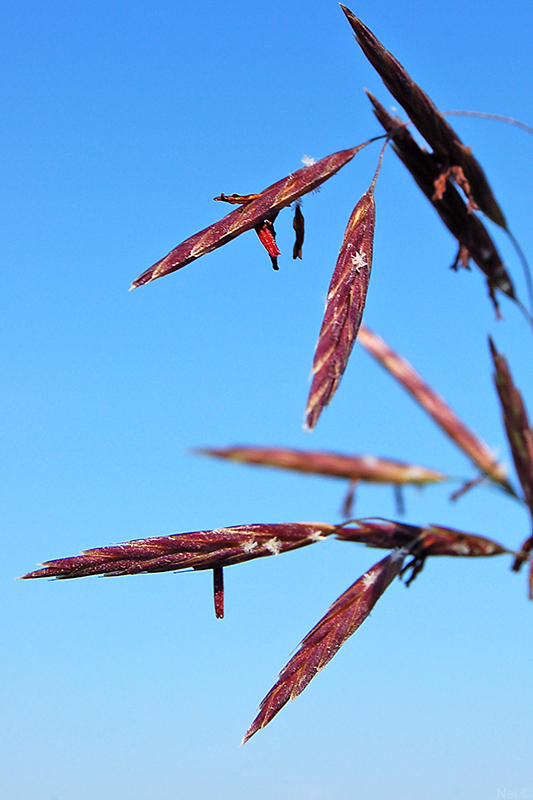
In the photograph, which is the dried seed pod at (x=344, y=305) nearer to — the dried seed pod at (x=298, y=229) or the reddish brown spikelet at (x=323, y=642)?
the dried seed pod at (x=298, y=229)

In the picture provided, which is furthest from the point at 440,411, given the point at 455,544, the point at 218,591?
the point at 218,591

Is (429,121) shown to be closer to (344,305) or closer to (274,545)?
(344,305)

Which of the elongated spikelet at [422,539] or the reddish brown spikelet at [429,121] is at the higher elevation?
the reddish brown spikelet at [429,121]

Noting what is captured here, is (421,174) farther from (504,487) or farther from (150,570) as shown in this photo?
(150,570)

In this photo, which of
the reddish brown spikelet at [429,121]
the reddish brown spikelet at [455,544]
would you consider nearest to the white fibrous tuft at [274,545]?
the reddish brown spikelet at [455,544]

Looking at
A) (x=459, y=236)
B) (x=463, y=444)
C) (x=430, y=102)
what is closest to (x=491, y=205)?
(x=459, y=236)

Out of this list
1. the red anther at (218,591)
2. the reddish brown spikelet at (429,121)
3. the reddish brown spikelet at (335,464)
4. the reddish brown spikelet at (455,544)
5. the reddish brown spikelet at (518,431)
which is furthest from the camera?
the red anther at (218,591)
